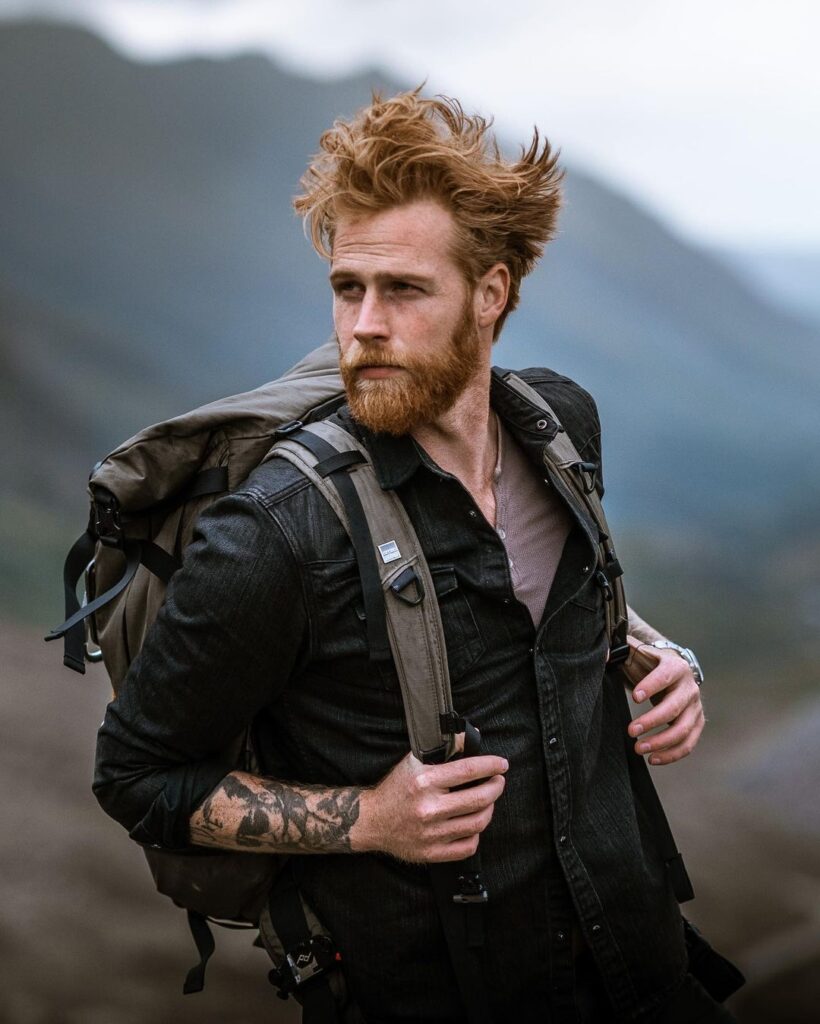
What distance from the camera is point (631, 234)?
3340mm

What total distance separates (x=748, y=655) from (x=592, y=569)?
205 centimetres

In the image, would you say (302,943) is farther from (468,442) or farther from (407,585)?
(468,442)

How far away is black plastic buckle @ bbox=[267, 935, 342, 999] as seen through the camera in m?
1.50

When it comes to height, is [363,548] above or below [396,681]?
above

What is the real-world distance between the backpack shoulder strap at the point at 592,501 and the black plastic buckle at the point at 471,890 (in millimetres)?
425

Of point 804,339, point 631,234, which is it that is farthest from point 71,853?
point 804,339

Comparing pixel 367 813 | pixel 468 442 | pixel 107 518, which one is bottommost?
pixel 367 813

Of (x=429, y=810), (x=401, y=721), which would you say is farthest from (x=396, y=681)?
(x=429, y=810)

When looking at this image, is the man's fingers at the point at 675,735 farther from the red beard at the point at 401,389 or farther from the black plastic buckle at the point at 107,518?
the black plastic buckle at the point at 107,518

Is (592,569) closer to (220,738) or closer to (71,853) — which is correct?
(220,738)

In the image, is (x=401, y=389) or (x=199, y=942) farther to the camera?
(x=199, y=942)

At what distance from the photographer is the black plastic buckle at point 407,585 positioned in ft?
4.44

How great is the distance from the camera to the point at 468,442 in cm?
161

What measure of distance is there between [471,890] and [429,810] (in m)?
0.17
